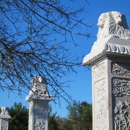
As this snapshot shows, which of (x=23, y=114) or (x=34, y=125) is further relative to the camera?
(x=23, y=114)

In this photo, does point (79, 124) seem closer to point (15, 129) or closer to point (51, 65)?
point (15, 129)

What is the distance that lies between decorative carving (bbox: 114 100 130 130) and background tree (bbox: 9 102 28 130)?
68.6 ft

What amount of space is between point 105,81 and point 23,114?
22.2m

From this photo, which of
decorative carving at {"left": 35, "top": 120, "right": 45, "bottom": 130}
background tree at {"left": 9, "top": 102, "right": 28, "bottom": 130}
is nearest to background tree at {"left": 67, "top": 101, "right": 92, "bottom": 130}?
background tree at {"left": 9, "top": 102, "right": 28, "bottom": 130}

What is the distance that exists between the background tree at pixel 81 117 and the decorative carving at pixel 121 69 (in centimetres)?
1896

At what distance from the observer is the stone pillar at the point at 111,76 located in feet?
15.5

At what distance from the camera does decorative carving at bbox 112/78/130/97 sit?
480 cm

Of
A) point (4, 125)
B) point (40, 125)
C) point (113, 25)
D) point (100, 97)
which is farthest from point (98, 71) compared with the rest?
point (4, 125)

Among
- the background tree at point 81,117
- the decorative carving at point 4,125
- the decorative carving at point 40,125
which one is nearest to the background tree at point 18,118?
the background tree at point 81,117

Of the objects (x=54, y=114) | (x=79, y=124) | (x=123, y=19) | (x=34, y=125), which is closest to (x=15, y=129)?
(x=54, y=114)

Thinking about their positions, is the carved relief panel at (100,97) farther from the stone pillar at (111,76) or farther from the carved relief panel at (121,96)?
the carved relief panel at (121,96)

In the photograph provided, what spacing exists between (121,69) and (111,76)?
0.88 ft

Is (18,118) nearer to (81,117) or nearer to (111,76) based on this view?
(81,117)

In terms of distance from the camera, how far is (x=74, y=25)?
13.6ft
